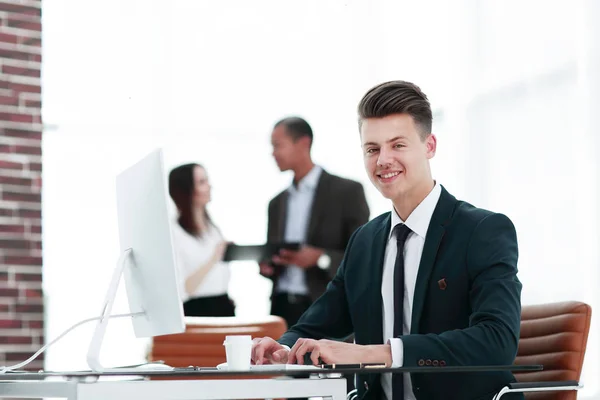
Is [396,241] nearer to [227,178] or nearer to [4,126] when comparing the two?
[4,126]

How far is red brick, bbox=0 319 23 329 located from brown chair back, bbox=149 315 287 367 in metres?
1.45

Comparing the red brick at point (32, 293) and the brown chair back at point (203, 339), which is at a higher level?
the red brick at point (32, 293)

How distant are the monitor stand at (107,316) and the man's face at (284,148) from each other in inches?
100

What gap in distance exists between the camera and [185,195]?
455cm

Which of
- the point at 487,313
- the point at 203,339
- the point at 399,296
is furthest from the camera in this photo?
the point at 203,339

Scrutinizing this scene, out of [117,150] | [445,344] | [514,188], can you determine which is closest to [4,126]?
[117,150]

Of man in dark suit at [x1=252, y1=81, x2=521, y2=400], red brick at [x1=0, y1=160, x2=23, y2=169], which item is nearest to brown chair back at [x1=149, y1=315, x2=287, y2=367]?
man in dark suit at [x1=252, y1=81, x2=521, y2=400]

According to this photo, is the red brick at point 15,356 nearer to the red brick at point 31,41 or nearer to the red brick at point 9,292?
the red brick at point 9,292

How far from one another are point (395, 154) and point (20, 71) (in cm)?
287

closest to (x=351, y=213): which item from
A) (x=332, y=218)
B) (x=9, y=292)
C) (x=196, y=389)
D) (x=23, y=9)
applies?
(x=332, y=218)

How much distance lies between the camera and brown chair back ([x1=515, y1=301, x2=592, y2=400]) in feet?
7.05

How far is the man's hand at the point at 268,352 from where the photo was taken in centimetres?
202

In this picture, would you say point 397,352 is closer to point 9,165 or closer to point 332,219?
point 332,219

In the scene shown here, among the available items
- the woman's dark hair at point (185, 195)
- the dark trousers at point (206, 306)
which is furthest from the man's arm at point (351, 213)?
the woman's dark hair at point (185, 195)
